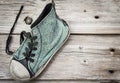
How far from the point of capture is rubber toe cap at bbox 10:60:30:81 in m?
0.98

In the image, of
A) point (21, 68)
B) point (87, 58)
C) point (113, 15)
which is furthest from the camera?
point (113, 15)

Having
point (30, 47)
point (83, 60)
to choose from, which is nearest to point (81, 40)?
point (83, 60)

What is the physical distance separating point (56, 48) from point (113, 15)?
0.28 m

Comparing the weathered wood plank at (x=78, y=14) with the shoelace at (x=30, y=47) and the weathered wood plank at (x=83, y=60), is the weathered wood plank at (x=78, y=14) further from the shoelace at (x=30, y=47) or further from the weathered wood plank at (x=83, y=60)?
the shoelace at (x=30, y=47)

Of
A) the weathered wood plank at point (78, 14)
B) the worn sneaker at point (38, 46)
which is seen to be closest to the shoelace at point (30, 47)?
the worn sneaker at point (38, 46)

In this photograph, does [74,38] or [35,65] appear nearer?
[35,65]

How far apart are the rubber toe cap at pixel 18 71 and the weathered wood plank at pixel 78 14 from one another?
0.70ft

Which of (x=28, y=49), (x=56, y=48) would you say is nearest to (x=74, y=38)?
(x=56, y=48)

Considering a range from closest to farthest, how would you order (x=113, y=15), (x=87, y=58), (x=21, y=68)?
(x=21, y=68) → (x=87, y=58) → (x=113, y=15)

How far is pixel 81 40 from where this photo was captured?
3.71 ft

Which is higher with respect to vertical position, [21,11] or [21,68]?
[21,11]

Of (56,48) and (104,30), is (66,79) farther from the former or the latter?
(104,30)

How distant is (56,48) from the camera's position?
3.56 ft

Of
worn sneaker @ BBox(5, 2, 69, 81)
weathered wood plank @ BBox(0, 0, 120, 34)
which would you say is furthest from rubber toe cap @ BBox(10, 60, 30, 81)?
weathered wood plank @ BBox(0, 0, 120, 34)
